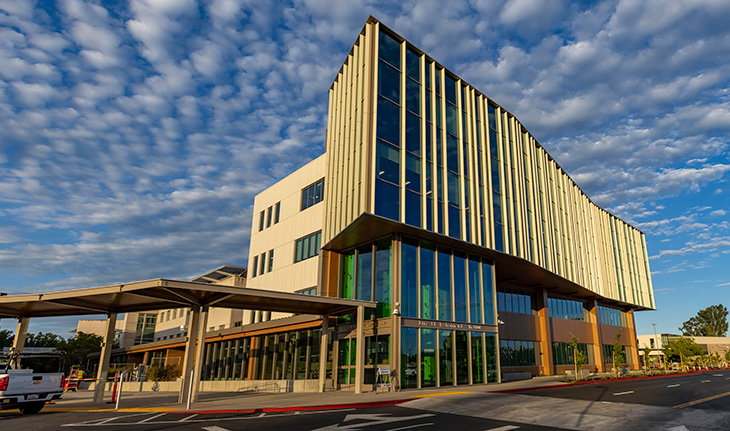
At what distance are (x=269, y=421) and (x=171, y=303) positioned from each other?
11207 mm

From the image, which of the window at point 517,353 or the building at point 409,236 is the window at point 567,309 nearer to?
the building at point 409,236

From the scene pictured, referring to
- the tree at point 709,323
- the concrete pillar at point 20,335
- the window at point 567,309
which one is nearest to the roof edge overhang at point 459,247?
the window at point 567,309

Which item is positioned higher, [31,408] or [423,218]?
[423,218]

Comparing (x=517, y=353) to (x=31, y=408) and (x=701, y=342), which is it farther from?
(x=701, y=342)

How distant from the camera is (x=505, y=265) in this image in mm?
35344

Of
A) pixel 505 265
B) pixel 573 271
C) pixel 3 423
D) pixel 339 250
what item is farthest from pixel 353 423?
pixel 573 271

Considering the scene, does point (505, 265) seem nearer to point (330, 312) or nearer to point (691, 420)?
point (330, 312)

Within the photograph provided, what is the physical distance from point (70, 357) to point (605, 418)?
284 feet

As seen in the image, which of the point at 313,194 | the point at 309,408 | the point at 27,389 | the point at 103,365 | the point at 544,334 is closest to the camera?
the point at 27,389

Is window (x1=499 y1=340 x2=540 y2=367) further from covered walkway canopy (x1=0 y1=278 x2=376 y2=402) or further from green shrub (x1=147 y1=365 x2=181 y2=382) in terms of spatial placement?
green shrub (x1=147 y1=365 x2=181 y2=382)

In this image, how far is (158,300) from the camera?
21.6 m

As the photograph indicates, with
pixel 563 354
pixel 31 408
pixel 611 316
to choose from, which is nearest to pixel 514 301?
pixel 563 354

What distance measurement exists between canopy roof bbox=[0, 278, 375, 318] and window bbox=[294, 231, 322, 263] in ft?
24.2

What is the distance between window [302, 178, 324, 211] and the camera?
112 ft
